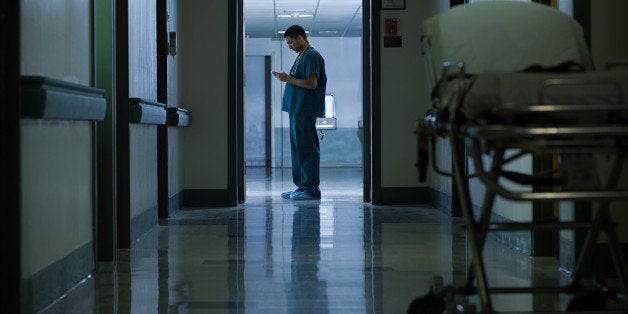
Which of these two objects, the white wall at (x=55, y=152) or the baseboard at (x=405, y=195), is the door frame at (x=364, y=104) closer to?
the baseboard at (x=405, y=195)

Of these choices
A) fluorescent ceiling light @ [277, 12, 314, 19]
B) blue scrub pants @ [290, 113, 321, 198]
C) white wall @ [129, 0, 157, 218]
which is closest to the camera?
white wall @ [129, 0, 157, 218]

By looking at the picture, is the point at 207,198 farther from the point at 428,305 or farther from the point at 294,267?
the point at 428,305

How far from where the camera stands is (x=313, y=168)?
7.12 meters

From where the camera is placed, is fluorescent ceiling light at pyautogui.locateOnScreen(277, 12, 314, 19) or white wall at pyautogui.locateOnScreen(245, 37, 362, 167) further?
white wall at pyautogui.locateOnScreen(245, 37, 362, 167)

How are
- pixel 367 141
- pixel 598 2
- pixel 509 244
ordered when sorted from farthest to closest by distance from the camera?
pixel 367 141 < pixel 509 244 < pixel 598 2

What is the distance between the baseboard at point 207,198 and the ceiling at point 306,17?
16.4ft

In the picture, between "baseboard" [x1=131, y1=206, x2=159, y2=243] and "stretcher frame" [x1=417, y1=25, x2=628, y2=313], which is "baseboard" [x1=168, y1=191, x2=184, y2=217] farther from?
"stretcher frame" [x1=417, y1=25, x2=628, y2=313]

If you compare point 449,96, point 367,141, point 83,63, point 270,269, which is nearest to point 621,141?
point 449,96

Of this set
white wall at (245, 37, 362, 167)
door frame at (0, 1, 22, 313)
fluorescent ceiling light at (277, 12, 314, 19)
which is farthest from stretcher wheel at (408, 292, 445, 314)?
white wall at (245, 37, 362, 167)

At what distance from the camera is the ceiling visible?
11259 mm

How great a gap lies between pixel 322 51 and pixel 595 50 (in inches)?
453

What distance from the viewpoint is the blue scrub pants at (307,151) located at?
7.11 m

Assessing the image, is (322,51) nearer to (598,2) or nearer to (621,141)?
(598,2)

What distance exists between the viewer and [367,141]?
680 centimetres
